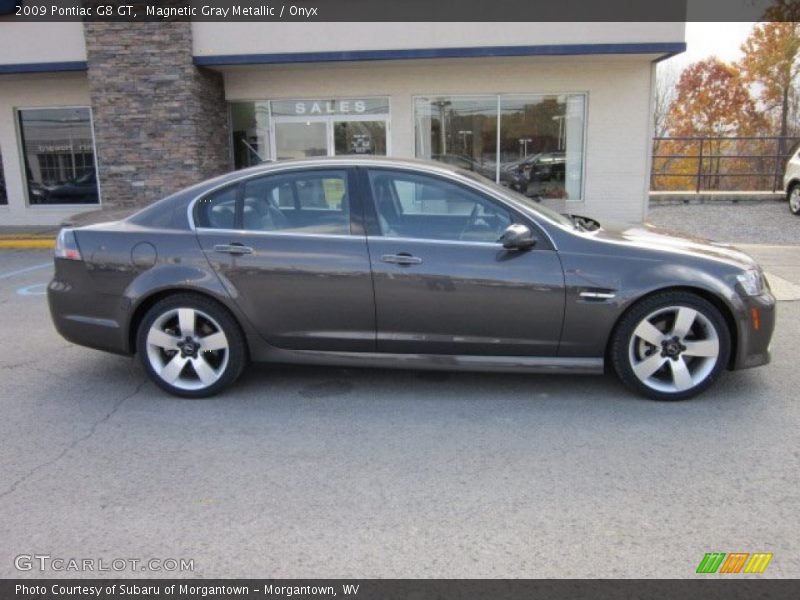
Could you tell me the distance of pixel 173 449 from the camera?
147 inches

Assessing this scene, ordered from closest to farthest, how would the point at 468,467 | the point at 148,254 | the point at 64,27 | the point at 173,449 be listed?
the point at 468,467 < the point at 173,449 < the point at 148,254 < the point at 64,27

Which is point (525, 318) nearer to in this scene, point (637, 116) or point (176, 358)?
point (176, 358)

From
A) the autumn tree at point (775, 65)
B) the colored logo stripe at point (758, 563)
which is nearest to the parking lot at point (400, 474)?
the colored logo stripe at point (758, 563)

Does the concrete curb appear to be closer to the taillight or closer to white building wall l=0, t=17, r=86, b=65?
white building wall l=0, t=17, r=86, b=65

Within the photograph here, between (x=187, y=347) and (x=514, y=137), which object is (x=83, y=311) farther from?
(x=514, y=137)

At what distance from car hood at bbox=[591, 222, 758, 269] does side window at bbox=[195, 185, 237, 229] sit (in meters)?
2.50

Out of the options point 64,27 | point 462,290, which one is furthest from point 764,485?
point 64,27

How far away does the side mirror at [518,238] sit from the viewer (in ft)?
13.4

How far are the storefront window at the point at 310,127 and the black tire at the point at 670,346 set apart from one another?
31.3 ft

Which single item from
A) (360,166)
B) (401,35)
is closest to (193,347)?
(360,166)

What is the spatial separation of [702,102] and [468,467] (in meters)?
31.0

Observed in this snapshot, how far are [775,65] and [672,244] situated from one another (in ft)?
80.6

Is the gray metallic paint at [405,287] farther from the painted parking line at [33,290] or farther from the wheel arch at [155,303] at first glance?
the painted parking line at [33,290]

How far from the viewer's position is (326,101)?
42.5 feet
